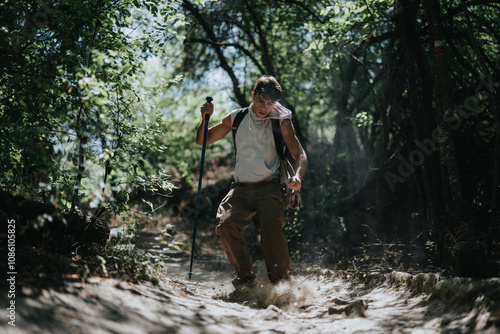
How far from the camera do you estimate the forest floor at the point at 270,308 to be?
7.36 feet

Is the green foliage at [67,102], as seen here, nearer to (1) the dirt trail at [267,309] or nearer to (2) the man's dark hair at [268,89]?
(1) the dirt trail at [267,309]

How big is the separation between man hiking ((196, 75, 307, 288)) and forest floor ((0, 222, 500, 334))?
0.28 meters

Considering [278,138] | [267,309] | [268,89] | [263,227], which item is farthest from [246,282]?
[268,89]

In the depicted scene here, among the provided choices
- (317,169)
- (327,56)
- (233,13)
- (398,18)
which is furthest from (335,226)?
(233,13)

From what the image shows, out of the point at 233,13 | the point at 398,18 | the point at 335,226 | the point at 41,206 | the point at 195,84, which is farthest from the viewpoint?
the point at 195,84

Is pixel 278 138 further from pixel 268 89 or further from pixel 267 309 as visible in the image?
pixel 267 309

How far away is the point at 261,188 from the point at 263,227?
15.3 inches

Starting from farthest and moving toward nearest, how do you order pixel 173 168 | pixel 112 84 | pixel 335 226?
pixel 173 168 < pixel 335 226 < pixel 112 84

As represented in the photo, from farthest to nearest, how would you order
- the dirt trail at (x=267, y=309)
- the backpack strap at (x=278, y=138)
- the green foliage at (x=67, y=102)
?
the backpack strap at (x=278, y=138) → the green foliage at (x=67, y=102) → the dirt trail at (x=267, y=309)

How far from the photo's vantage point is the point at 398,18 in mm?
5754

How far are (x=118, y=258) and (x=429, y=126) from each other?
14.8ft

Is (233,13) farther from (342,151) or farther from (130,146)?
(130,146)

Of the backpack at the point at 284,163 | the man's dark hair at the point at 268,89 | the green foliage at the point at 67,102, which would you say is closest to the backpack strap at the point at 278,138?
the backpack at the point at 284,163

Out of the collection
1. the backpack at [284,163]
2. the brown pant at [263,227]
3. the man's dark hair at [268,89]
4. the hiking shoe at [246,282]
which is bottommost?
the hiking shoe at [246,282]
